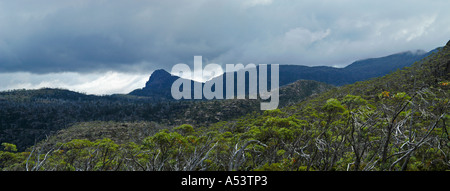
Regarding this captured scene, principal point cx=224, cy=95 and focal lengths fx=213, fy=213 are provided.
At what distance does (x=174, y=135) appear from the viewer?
36.2 ft

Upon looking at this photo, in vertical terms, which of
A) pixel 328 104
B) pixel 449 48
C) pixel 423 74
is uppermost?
pixel 449 48

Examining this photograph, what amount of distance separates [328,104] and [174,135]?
24.6 ft
